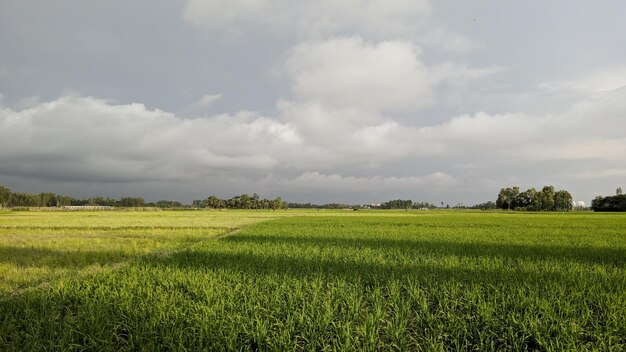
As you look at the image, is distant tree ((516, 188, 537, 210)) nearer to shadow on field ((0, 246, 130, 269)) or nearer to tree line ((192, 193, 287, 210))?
tree line ((192, 193, 287, 210))

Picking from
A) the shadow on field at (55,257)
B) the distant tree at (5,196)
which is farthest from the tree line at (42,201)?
the shadow on field at (55,257)

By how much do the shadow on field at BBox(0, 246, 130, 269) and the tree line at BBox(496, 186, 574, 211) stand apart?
158 metres

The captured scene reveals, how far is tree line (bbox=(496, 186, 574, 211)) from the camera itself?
5453 inches

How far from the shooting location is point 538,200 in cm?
14000

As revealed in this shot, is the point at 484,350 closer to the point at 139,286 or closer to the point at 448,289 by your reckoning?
the point at 448,289

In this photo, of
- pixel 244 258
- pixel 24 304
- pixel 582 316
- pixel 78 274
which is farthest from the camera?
pixel 244 258

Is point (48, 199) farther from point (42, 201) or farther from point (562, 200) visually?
point (562, 200)

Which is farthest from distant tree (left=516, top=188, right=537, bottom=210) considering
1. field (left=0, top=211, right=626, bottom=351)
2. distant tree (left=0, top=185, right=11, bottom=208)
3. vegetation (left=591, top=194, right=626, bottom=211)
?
distant tree (left=0, top=185, right=11, bottom=208)

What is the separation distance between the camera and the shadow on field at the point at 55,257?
38.0 feet

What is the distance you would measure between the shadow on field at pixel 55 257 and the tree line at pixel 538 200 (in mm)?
157842

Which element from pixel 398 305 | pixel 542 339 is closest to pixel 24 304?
pixel 398 305

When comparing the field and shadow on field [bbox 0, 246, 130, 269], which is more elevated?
the field

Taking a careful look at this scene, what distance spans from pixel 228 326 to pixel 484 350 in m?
3.56

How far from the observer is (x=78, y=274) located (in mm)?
9664
